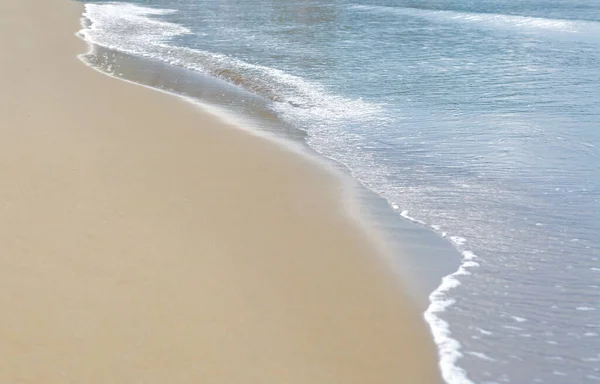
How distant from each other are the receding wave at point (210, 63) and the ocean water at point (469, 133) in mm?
47

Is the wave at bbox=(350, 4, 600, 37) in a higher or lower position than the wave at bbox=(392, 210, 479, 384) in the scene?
higher

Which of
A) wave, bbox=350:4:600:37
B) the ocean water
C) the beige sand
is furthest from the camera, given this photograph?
wave, bbox=350:4:600:37

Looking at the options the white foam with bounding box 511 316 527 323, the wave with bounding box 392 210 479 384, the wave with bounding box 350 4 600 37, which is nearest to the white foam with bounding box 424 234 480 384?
the wave with bounding box 392 210 479 384

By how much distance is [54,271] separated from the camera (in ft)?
13.8

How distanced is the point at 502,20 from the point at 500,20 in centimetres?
5

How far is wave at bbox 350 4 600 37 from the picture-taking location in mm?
16391

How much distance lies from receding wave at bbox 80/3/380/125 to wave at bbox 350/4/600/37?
20.7 ft

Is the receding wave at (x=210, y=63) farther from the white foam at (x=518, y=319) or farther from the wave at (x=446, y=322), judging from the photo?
the white foam at (x=518, y=319)

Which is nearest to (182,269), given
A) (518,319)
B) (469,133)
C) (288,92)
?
(518,319)

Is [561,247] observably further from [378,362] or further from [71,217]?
[71,217]

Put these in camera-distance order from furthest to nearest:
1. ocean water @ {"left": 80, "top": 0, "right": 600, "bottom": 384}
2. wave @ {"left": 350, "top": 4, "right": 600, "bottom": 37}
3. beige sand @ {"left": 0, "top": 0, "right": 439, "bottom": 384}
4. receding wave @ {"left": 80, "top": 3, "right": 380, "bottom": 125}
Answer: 1. wave @ {"left": 350, "top": 4, "right": 600, "bottom": 37}
2. receding wave @ {"left": 80, "top": 3, "right": 380, "bottom": 125}
3. ocean water @ {"left": 80, "top": 0, "right": 600, "bottom": 384}
4. beige sand @ {"left": 0, "top": 0, "right": 439, "bottom": 384}

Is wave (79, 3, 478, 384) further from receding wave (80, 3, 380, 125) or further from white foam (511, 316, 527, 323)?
white foam (511, 316, 527, 323)

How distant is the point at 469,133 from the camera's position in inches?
305

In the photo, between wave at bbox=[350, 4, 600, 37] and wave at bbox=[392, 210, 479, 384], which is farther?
wave at bbox=[350, 4, 600, 37]
